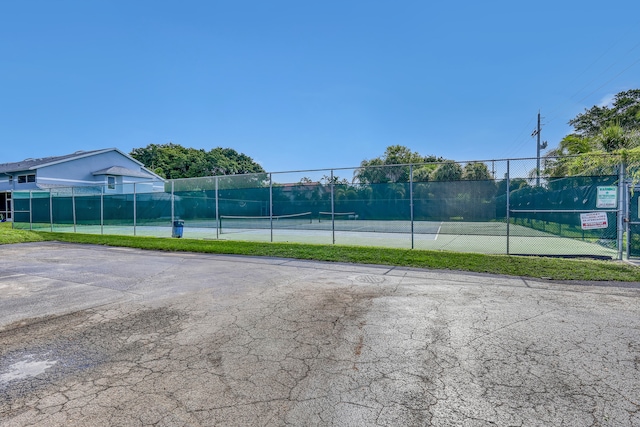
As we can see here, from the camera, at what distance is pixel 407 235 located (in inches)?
599

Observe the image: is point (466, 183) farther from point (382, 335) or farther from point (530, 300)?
point (382, 335)

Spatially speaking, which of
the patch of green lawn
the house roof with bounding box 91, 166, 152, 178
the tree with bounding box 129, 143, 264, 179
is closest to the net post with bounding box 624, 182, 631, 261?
the patch of green lawn

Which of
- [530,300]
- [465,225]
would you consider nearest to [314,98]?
[465,225]

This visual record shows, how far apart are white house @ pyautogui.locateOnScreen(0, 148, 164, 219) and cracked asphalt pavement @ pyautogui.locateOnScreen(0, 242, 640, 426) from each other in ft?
84.5

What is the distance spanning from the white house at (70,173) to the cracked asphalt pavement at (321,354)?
84.5ft

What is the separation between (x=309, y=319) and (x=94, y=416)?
2.43m

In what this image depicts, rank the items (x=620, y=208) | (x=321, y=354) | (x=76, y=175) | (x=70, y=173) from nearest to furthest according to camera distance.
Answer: (x=321, y=354) < (x=620, y=208) < (x=70, y=173) < (x=76, y=175)

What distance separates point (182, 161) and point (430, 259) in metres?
50.3

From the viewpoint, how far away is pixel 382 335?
12.2ft

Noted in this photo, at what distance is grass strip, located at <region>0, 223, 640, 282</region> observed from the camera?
6898mm

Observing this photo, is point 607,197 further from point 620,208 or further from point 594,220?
point 594,220

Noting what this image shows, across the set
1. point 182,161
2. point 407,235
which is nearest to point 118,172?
point 182,161

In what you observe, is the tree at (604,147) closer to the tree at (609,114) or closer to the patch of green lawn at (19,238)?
the tree at (609,114)

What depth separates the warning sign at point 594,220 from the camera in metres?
8.24
